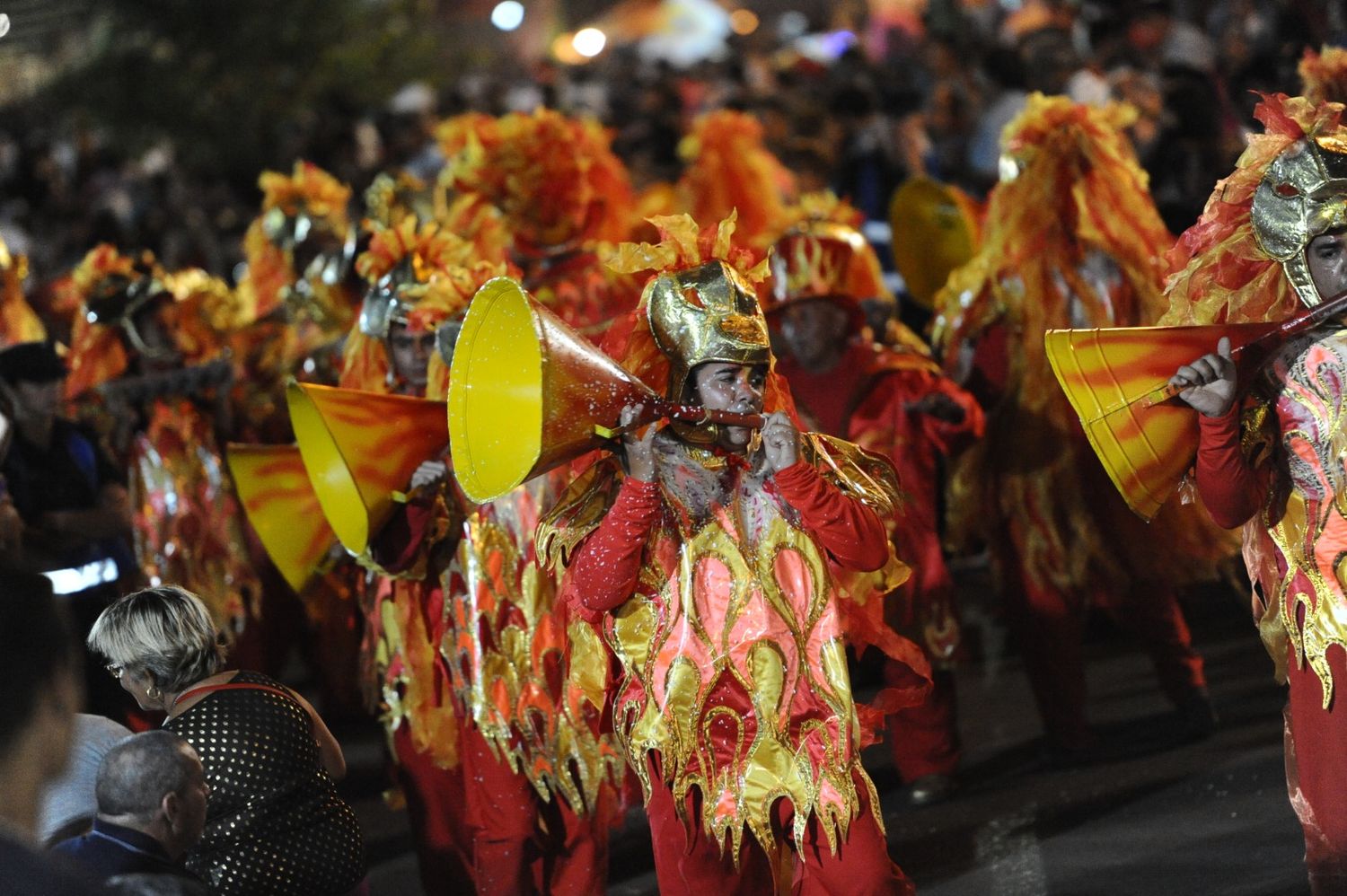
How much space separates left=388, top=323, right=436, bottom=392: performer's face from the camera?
5.86 meters

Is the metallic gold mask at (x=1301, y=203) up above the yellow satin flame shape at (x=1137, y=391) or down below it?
above

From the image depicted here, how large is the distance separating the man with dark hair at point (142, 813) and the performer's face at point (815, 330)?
425 cm

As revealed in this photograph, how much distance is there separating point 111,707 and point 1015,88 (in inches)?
276

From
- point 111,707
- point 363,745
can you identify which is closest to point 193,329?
point 363,745

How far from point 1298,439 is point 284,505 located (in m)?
3.15

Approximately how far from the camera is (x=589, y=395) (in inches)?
162

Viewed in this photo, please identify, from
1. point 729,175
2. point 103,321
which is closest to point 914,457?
point 103,321

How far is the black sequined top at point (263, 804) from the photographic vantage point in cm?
383

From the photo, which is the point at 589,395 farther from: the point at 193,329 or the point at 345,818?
the point at 193,329

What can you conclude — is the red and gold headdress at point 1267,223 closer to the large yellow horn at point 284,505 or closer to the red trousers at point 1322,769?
the red trousers at point 1322,769

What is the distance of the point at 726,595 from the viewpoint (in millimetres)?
4340

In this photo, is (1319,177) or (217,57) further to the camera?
(217,57)

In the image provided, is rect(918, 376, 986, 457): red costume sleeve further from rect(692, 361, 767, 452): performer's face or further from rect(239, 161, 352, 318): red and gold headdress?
rect(239, 161, 352, 318): red and gold headdress

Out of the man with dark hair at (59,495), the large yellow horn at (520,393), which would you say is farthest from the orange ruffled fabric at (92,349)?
the large yellow horn at (520,393)
